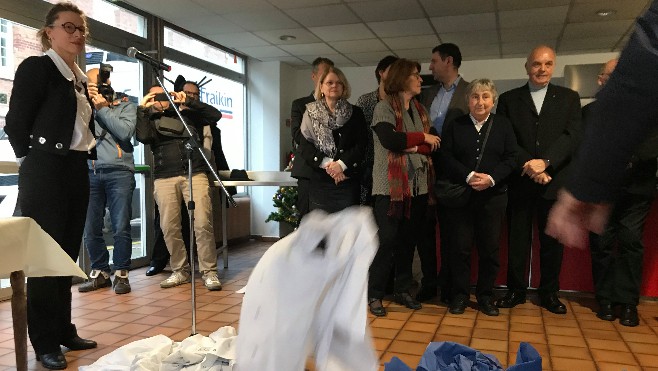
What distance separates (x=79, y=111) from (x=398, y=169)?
63.9 inches

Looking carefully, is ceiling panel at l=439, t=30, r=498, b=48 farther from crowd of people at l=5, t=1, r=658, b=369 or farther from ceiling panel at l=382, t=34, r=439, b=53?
crowd of people at l=5, t=1, r=658, b=369

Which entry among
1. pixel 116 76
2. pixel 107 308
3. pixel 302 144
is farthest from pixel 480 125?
pixel 116 76

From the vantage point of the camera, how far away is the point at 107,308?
10.8ft

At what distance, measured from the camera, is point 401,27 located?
5648 mm

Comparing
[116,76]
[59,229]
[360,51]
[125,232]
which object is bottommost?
[125,232]

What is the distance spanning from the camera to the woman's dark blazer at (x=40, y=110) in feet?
6.97

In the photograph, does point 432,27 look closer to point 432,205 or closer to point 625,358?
point 432,205

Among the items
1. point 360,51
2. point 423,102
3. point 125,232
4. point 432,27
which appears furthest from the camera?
point 360,51

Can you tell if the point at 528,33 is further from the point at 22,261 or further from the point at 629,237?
the point at 22,261

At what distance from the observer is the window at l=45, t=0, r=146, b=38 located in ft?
14.6

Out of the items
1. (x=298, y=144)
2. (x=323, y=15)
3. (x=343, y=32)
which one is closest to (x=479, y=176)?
(x=298, y=144)

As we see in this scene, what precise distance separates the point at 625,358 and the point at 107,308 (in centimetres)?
283

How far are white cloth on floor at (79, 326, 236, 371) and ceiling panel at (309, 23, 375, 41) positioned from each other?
416cm

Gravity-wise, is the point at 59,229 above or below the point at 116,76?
below
